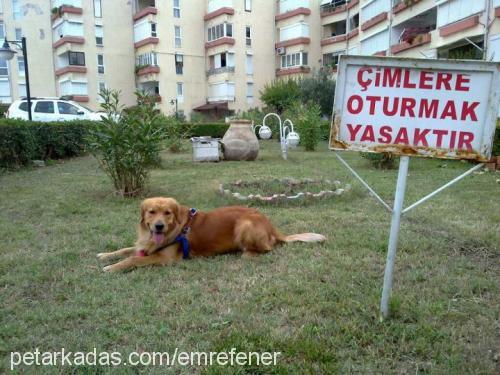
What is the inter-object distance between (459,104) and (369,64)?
60 cm

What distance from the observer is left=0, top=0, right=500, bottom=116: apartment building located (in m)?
41.5

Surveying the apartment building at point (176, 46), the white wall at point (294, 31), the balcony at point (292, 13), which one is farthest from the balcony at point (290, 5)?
the white wall at point (294, 31)

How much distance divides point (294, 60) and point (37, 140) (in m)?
36.4

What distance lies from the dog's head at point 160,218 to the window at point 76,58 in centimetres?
4222

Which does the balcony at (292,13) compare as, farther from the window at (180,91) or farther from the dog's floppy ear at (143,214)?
the dog's floppy ear at (143,214)

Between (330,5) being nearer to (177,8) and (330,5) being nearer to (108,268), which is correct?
(177,8)

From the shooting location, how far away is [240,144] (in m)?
13.5

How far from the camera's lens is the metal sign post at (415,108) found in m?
2.69

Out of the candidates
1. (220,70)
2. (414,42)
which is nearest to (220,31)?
(220,70)

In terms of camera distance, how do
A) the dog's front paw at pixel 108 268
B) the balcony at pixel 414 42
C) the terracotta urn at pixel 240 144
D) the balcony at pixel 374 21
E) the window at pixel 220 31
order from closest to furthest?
the dog's front paw at pixel 108 268 < the terracotta urn at pixel 240 144 < the balcony at pixel 414 42 < the balcony at pixel 374 21 < the window at pixel 220 31

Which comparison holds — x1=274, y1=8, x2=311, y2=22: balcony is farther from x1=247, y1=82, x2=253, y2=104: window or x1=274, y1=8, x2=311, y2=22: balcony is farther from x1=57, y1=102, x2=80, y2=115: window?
x1=57, y1=102, x2=80, y2=115: window

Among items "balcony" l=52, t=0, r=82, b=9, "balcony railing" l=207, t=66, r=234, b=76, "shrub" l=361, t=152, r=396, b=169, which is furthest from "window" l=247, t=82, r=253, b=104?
"shrub" l=361, t=152, r=396, b=169

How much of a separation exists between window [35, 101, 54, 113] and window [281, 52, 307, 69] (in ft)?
99.6

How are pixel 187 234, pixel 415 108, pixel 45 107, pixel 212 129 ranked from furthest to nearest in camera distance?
pixel 212 129, pixel 45 107, pixel 187 234, pixel 415 108
